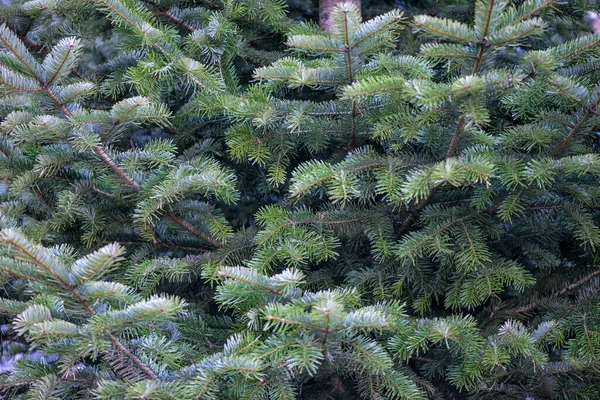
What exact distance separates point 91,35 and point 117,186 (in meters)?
0.83

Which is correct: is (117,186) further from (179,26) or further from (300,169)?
(179,26)

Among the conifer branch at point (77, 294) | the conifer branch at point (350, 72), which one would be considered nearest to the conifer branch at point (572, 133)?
the conifer branch at point (350, 72)

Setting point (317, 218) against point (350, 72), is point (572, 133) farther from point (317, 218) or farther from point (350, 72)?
point (317, 218)

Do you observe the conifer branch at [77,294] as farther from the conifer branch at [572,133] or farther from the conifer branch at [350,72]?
the conifer branch at [572,133]

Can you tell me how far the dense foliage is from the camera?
4.05 ft

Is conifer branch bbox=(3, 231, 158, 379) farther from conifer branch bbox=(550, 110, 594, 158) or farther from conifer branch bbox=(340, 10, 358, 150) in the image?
conifer branch bbox=(550, 110, 594, 158)

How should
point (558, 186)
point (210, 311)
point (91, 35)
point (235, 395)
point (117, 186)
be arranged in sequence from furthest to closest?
point (91, 35)
point (210, 311)
point (117, 186)
point (558, 186)
point (235, 395)

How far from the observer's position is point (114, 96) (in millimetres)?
1855

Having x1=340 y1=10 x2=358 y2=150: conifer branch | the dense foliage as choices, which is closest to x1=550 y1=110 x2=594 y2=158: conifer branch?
the dense foliage

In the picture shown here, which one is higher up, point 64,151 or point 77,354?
point 64,151

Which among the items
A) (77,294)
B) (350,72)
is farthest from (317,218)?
(77,294)

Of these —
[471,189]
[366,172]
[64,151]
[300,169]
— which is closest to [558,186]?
[471,189]

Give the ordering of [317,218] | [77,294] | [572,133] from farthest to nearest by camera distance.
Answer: [317,218]
[572,133]
[77,294]

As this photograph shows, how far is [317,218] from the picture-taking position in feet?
5.23
